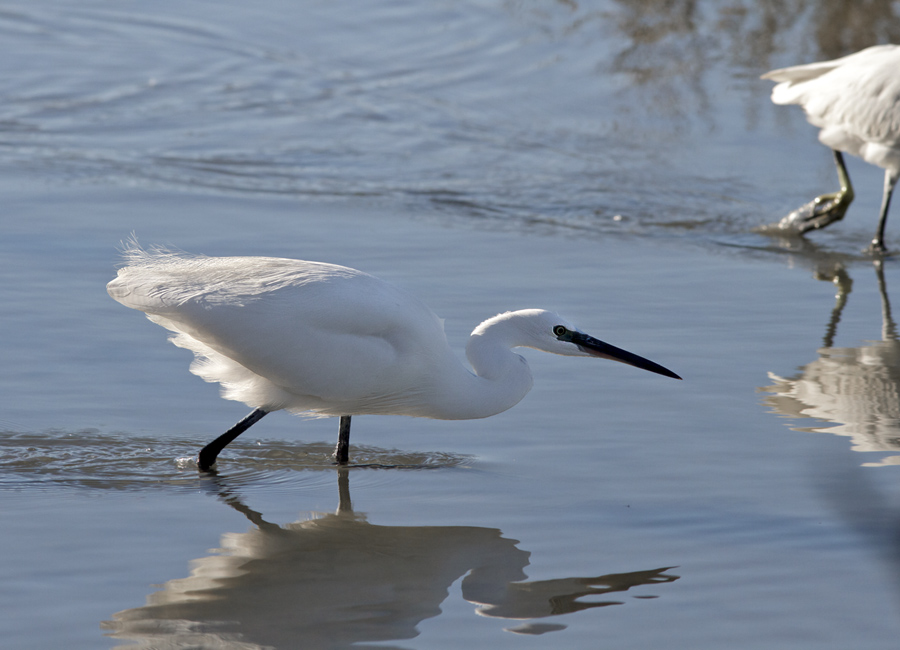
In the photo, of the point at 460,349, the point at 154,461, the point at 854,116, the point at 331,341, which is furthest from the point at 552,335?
the point at 854,116

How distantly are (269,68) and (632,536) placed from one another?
10.1m

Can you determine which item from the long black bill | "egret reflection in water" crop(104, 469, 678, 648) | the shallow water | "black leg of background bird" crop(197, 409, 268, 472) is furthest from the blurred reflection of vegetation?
"egret reflection in water" crop(104, 469, 678, 648)

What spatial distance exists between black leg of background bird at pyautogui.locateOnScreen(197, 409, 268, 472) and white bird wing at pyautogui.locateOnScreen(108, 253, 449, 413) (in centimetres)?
19

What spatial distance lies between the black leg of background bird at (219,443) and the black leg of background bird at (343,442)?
34 cm

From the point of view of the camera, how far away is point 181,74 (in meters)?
12.7

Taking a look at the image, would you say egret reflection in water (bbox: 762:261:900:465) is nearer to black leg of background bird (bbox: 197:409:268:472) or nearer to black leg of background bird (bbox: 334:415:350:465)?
black leg of background bird (bbox: 334:415:350:465)

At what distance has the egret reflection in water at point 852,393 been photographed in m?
5.21

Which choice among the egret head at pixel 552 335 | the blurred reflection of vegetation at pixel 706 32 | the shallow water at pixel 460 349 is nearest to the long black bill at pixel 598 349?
the egret head at pixel 552 335

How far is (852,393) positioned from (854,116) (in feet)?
12.2

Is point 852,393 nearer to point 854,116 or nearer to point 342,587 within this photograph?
point 342,587

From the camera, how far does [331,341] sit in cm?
460

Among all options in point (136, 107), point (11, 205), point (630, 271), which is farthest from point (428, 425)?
point (136, 107)

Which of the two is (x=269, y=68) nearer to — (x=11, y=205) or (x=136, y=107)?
(x=136, y=107)

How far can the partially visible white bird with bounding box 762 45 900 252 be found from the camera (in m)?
8.62
